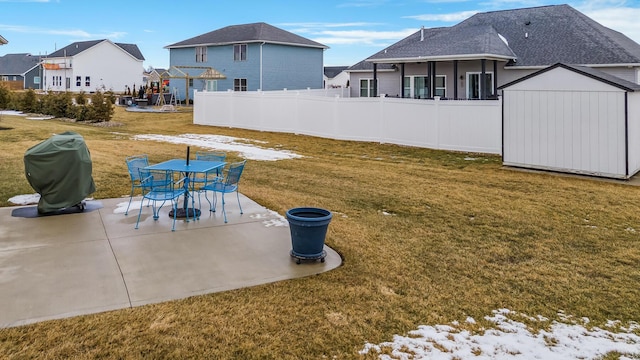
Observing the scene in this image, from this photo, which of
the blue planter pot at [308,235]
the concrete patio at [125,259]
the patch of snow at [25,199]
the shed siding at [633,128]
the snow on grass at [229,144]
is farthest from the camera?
the snow on grass at [229,144]

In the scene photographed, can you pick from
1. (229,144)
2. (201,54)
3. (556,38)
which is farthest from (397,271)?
(201,54)

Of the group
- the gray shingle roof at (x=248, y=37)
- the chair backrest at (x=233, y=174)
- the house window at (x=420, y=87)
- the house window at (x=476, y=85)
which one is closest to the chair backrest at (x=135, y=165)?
the chair backrest at (x=233, y=174)

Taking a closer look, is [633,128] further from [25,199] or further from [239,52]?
[239,52]

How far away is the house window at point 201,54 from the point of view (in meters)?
44.7

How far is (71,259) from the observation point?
6066 millimetres

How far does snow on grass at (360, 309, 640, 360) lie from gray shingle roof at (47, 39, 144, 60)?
64.1m

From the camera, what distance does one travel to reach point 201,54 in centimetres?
4497

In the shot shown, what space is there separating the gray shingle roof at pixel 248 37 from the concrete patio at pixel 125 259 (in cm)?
3448

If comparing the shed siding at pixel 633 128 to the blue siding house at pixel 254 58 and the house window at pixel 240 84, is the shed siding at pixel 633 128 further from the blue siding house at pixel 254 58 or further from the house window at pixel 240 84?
the house window at pixel 240 84

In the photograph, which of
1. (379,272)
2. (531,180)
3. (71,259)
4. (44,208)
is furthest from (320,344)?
(531,180)

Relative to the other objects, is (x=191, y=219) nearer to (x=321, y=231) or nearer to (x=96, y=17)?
(x=321, y=231)

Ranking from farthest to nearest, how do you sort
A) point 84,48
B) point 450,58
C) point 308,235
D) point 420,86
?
1. point 84,48
2. point 420,86
3. point 450,58
4. point 308,235

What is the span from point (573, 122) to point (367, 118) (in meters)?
8.98

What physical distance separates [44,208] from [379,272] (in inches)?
221
